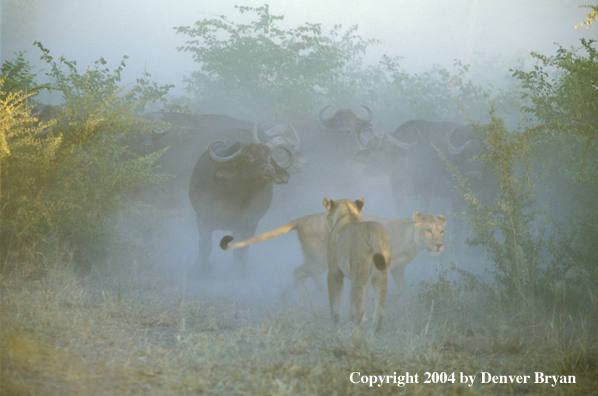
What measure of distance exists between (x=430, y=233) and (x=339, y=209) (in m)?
1.26

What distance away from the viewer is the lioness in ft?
20.1

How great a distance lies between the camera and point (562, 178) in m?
9.10

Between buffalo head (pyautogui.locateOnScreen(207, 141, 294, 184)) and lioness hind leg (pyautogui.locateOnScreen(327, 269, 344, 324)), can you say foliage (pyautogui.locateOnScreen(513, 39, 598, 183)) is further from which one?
buffalo head (pyautogui.locateOnScreen(207, 141, 294, 184))

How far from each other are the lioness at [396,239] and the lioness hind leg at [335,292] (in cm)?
90

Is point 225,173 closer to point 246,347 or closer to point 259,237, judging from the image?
point 259,237

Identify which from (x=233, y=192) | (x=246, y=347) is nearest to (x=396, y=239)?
(x=246, y=347)

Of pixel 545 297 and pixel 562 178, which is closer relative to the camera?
pixel 545 297

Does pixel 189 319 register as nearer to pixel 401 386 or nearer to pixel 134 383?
pixel 134 383

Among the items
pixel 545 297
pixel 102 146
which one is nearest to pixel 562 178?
pixel 545 297

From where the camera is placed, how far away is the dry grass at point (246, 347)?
340 centimetres

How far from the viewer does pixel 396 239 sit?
654 cm

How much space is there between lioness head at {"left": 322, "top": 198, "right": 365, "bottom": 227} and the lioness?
1.44 feet

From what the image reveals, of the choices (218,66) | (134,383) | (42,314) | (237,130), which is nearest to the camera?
(134,383)

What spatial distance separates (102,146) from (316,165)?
6.18 meters
